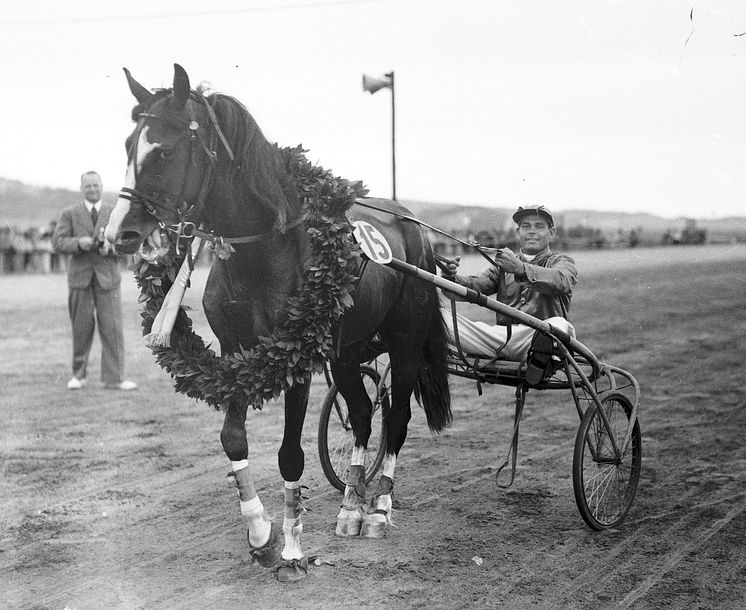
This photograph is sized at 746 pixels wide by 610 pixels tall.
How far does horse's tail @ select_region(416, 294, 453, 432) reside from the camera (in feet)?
15.9

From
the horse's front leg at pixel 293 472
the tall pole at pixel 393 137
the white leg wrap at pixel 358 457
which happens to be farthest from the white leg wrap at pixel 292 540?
the tall pole at pixel 393 137

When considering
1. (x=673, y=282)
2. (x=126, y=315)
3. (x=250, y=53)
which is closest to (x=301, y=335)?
(x=250, y=53)

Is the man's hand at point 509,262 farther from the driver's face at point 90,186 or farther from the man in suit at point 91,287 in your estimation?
the driver's face at point 90,186

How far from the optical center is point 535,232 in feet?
15.8

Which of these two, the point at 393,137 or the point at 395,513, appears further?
the point at 393,137

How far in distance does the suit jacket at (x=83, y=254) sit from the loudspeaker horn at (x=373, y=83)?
308 cm

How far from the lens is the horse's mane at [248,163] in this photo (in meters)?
3.41

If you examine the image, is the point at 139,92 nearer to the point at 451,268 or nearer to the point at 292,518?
the point at 292,518

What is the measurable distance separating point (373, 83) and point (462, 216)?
903 cm

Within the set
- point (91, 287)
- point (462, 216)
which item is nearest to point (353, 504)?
point (91, 287)

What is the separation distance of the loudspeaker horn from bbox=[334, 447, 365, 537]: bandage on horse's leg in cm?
303

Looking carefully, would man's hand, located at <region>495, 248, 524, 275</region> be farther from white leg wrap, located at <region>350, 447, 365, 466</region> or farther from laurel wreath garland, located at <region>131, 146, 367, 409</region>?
white leg wrap, located at <region>350, 447, 365, 466</region>

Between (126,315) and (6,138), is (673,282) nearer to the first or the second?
(126,315)

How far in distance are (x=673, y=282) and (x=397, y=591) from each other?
1675cm
